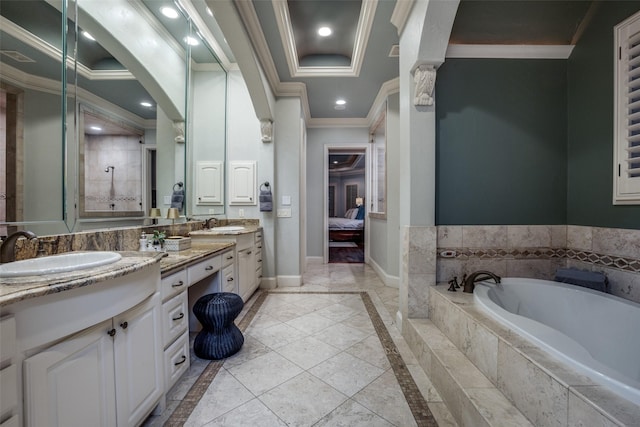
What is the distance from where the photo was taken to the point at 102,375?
1.00 meters

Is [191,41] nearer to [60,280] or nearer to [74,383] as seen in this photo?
[60,280]

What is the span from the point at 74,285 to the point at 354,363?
170 centimetres

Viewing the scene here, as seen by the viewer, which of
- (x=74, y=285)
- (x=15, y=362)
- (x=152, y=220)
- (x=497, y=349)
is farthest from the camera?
(x=152, y=220)

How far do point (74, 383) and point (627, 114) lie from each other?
3347 millimetres

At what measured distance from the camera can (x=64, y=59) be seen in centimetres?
144

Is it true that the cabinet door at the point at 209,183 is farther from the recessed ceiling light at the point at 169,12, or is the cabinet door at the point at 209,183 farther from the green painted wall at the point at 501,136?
the green painted wall at the point at 501,136

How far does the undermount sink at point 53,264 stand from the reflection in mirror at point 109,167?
1.48 feet

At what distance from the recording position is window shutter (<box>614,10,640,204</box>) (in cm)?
167

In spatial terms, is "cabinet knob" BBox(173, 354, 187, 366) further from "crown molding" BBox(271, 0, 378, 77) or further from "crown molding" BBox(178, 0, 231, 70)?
"crown molding" BBox(178, 0, 231, 70)

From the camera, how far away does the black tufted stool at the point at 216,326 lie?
6.12ft

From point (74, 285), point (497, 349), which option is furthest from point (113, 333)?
point (497, 349)

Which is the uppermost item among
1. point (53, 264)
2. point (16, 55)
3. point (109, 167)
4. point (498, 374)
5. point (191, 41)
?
point (191, 41)

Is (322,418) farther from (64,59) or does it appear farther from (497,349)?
(64,59)

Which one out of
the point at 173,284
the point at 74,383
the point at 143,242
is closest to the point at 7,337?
the point at 74,383
